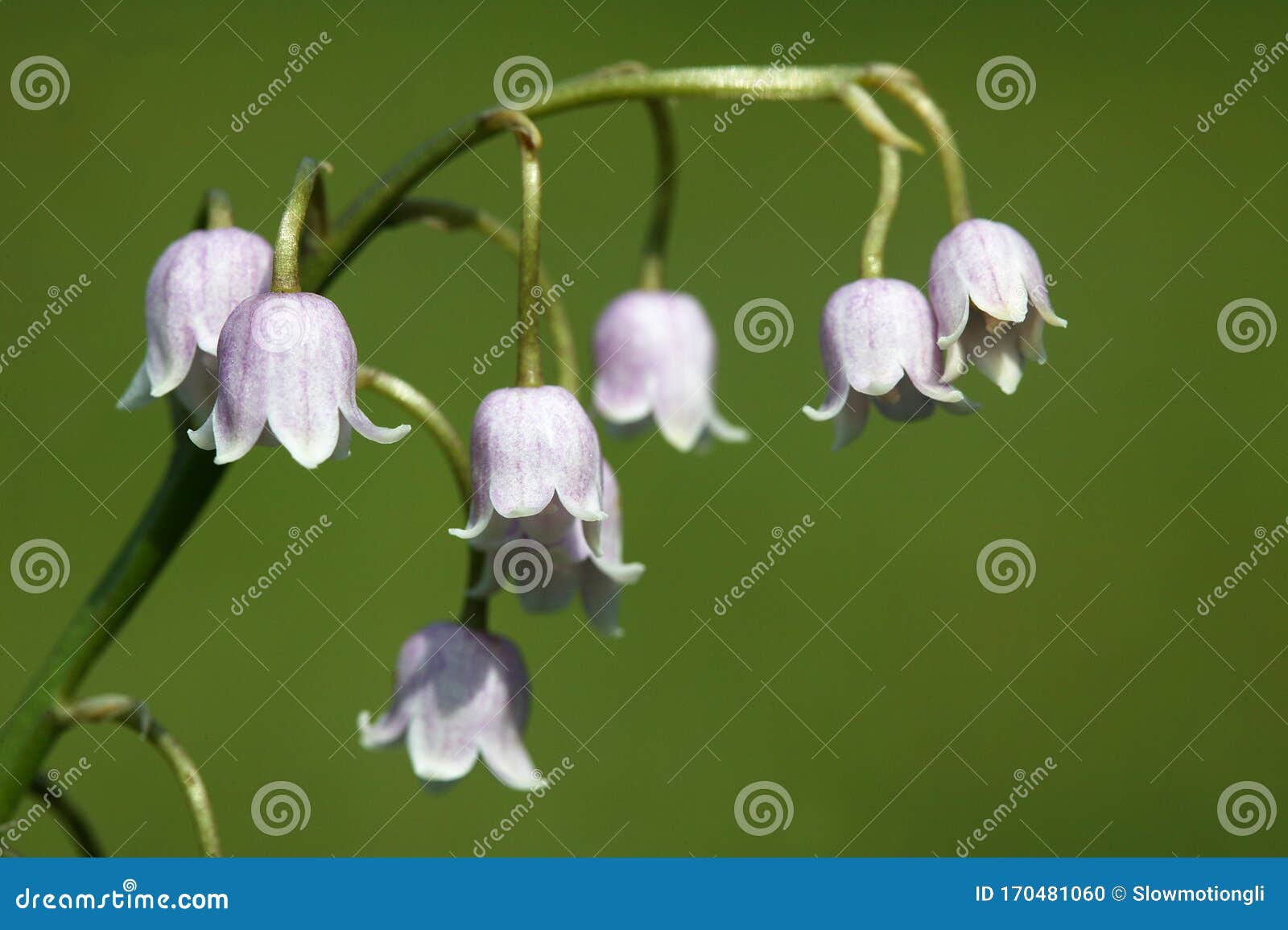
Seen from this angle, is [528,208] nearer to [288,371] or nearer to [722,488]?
[288,371]

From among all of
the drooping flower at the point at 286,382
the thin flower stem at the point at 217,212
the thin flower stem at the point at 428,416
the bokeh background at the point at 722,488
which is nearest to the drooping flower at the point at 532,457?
the thin flower stem at the point at 428,416

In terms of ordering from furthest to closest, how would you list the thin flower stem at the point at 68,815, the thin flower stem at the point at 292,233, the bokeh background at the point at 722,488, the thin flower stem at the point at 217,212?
the bokeh background at the point at 722,488 → the thin flower stem at the point at 217,212 → the thin flower stem at the point at 68,815 → the thin flower stem at the point at 292,233

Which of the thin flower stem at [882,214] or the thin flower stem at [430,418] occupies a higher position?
the thin flower stem at [882,214]

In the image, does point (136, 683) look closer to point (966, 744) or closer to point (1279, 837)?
point (966, 744)

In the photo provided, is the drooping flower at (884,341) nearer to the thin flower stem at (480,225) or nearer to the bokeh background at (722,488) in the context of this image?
the thin flower stem at (480,225)

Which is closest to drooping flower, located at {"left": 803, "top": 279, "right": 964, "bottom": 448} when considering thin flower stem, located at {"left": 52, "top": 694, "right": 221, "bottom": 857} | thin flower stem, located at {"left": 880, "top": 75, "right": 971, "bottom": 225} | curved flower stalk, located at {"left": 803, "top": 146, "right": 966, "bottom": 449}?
curved flower stalk, located at {"left": 803, "top": 146, "right": 966, "bottom": 449}

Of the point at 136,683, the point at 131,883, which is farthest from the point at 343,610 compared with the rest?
the point at 131,883

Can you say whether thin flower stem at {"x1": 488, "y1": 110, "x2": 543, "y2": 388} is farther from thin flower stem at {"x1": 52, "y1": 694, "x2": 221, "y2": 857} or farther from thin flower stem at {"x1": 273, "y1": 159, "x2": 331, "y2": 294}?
thin flower stem at {"x1": 52, "y1": 694, "x2": 221, "y2": 857}
